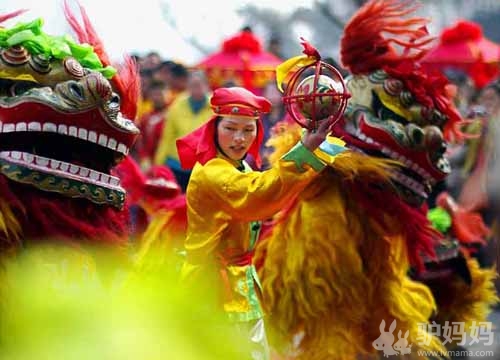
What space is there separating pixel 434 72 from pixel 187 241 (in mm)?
1653

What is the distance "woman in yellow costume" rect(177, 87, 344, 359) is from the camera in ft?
12.6

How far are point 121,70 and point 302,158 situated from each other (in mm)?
807

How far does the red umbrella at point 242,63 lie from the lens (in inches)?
389

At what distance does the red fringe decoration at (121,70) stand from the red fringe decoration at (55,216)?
1.48 ft

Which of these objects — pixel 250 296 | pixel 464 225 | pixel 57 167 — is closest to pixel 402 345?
pixel 250 296

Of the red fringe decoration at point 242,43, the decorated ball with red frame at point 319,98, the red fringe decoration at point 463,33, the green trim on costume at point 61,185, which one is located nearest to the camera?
the green trim on costume at point 61,185

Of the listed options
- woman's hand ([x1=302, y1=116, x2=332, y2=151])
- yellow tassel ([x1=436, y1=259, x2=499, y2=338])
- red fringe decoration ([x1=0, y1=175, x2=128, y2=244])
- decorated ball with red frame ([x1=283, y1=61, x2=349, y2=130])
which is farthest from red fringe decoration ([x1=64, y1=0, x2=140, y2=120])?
yellow tassel ([x1=436, y1=259, x2=499, y2=338])

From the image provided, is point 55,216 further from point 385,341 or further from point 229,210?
point 385,341

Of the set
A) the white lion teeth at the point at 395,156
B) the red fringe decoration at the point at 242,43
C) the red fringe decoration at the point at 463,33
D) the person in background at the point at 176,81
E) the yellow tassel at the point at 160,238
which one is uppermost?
the red fringe decoration at the point at 463,33

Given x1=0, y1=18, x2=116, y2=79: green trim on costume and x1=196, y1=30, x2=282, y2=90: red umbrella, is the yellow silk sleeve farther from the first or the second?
x1=196, y1=30, x2=282, y2=90: red umbrella

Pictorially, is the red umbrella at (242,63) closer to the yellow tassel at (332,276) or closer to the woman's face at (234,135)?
the yellow tassel at (332,276)

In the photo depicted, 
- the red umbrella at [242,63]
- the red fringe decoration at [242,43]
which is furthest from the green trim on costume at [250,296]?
the red fringe decoration at [242,43]

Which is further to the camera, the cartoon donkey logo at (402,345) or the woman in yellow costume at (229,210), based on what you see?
the cartoon donkey logo at (402,345)

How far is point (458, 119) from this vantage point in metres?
5.05
